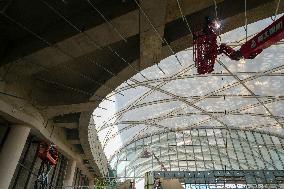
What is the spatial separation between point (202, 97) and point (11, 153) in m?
20.2

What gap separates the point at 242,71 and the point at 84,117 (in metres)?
16.2

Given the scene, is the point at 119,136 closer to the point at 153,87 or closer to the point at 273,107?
the point at 153,87

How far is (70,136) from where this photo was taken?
63.7ft

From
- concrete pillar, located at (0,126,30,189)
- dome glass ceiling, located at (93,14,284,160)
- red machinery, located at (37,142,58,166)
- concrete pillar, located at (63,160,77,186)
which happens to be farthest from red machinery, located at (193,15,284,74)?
concrete pillar, located at (63,160,77,186)

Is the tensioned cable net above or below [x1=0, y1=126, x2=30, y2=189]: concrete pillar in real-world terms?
above

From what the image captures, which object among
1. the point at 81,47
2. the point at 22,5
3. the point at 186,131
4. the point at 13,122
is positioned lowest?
the point at 13,122

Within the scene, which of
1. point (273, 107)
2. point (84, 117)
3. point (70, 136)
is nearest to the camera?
point (84, 117)

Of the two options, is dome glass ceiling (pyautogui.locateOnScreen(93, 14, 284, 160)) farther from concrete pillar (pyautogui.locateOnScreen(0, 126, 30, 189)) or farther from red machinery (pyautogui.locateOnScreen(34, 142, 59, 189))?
concrete pillar (pyautogui.locateOnScreen(0, 126, 30, 189))

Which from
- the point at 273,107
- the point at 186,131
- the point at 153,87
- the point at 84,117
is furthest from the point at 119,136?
the point at 84,117

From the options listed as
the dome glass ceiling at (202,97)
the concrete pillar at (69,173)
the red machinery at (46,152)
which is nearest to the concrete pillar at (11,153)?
the red machinery at (46,152)

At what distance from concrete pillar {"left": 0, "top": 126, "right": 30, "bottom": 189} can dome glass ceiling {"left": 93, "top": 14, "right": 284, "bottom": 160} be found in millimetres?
10856

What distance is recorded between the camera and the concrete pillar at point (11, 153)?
12.5 m

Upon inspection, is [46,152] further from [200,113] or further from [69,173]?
[200,113]

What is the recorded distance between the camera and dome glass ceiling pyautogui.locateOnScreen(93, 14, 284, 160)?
993 inches
